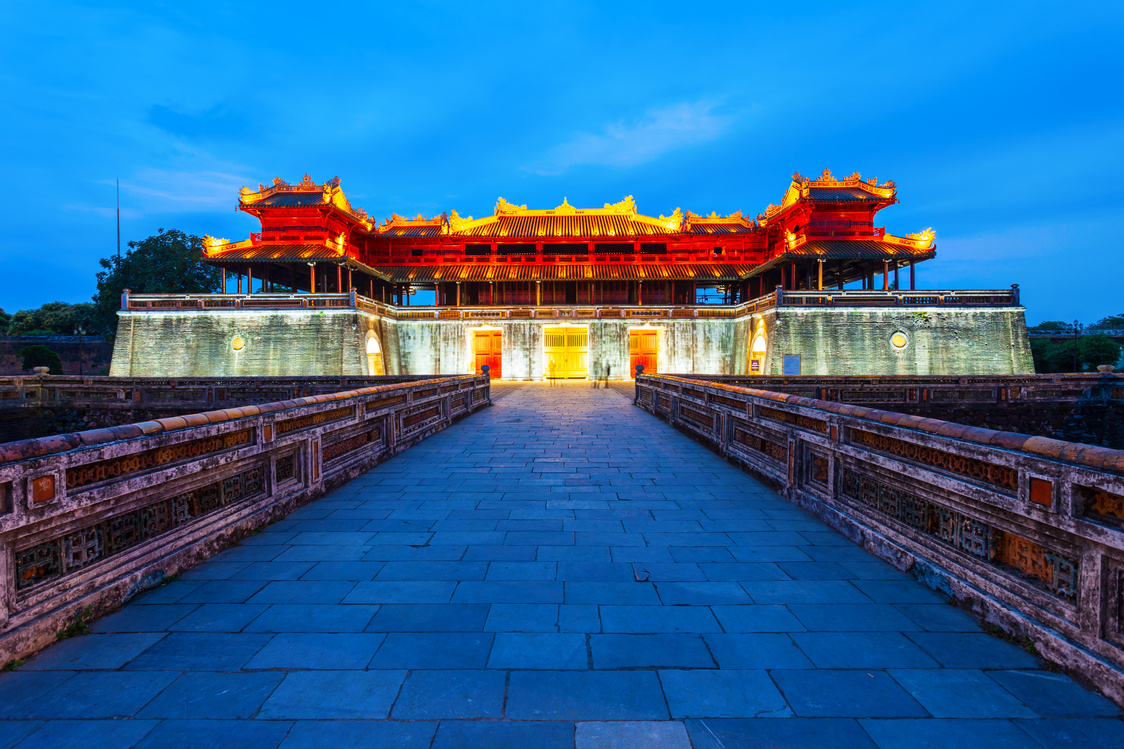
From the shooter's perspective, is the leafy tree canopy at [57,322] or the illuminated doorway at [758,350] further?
the leafy tree canopy at [57,322]

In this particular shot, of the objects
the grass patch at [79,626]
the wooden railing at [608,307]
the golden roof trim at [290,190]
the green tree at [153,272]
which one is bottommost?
the grass patch at [79,626]

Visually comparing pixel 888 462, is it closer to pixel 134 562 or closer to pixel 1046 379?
pixel 134 562

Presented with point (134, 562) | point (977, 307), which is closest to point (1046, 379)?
point (977, 307)

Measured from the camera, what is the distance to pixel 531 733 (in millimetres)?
1841

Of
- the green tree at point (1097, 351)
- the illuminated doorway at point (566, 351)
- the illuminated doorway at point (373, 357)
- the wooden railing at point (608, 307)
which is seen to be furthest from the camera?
the illuminated doorway at point (566, 351)

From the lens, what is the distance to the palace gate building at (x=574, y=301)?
2188cm

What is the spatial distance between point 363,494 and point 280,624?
258 cm

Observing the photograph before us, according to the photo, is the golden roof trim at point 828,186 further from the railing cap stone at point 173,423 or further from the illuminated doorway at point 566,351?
the railing cap stone at point 173,423

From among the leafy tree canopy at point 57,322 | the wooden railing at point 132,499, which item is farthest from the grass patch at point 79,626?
the leafy tree canopy at point 57,322

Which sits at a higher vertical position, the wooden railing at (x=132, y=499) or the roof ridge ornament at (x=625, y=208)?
the roof ridge ornament at (x=625, y=208)

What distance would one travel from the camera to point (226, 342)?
2262 cm

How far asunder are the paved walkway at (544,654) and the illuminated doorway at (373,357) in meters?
20.1

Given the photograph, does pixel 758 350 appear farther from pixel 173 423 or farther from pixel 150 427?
pixel 150 427

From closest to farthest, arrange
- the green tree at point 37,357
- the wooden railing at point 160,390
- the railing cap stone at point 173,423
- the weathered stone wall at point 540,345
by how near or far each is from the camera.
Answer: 1. the railing cap stone at point 173,423
2. the wooden railing at point 160,390
3. the weathered stone wall at point 540,345
4. the green tree at point 37,357
